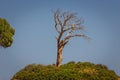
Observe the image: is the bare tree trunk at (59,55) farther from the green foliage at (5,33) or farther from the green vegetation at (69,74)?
the green vegetation at (69,74)

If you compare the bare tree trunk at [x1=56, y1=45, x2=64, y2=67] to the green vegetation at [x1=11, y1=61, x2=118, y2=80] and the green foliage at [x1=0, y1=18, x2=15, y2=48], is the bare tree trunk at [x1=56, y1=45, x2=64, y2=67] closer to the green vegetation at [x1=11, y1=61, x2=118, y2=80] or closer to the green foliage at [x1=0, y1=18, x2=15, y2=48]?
the green foliage at [x1=0, y1=18, x2=15, y2=48]

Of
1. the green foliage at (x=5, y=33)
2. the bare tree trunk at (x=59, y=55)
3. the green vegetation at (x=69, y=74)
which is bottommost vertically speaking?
the green vegetation at (x=69, y=74)

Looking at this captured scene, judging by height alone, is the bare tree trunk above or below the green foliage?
below

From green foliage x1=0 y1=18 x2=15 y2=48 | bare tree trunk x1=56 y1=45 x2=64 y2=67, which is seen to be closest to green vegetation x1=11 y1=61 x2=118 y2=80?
bare tree trunk x1=56 y1=45 x2=64 y2=67

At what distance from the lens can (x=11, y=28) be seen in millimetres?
43062

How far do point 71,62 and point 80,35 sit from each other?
698 cm

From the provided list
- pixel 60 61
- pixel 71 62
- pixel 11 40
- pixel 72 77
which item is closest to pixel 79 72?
pixel 72 77

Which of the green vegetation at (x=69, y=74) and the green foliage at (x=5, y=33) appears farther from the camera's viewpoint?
the green foliage at (x=5, y=33)

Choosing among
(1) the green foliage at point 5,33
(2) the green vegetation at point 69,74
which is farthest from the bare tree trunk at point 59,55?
(2) the green vegetation at point 69,74

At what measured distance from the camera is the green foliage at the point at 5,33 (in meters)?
41.6

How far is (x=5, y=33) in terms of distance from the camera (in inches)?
1639

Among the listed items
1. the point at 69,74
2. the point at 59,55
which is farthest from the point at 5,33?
the point at 69,74

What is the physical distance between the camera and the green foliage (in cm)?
4162

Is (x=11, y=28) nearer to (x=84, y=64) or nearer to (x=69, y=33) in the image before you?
(x=69, y=33)
